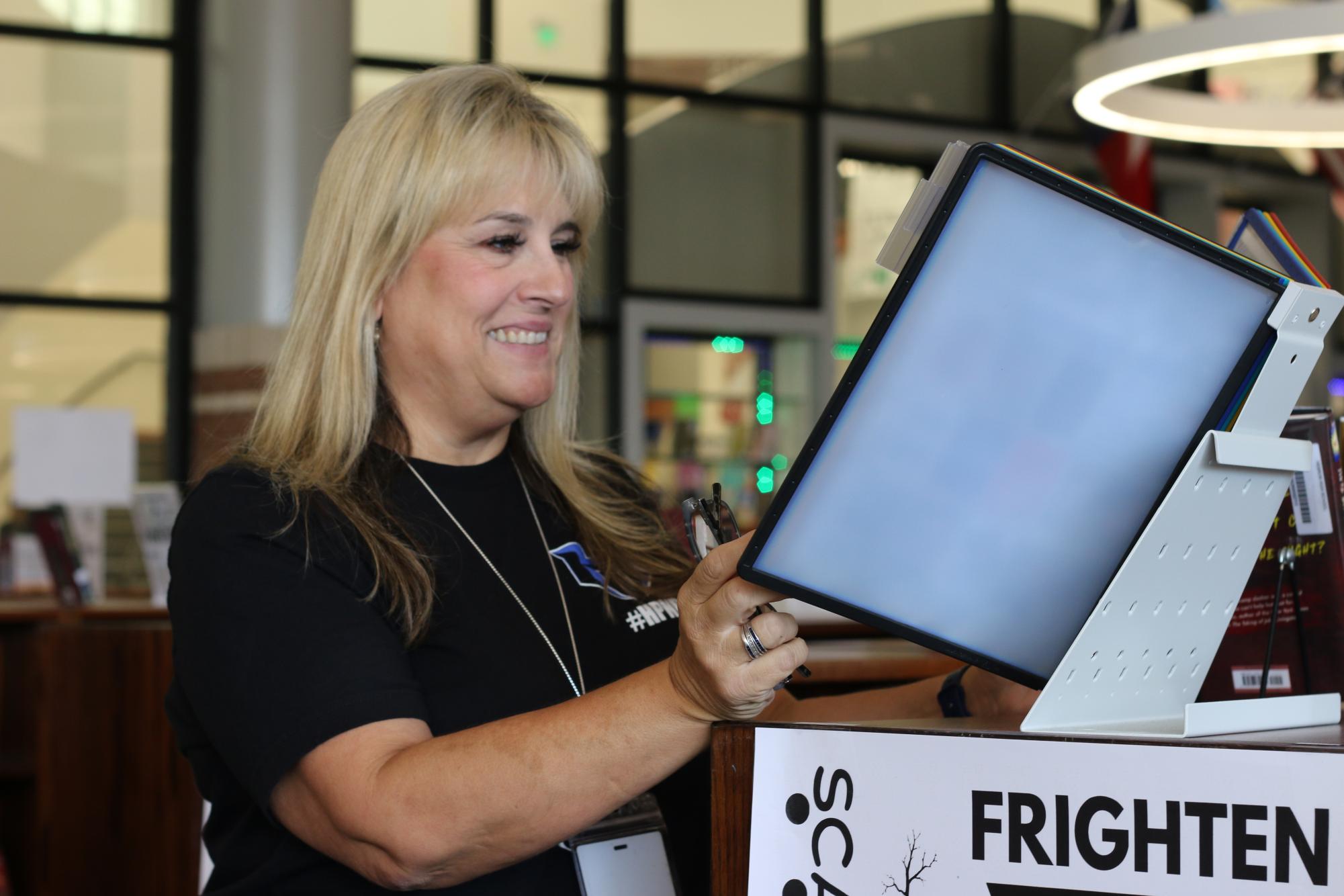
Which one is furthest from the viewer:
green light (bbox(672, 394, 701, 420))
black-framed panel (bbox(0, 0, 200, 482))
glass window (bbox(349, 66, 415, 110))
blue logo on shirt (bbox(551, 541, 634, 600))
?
green light (bbox(672, 394, 701, 420))

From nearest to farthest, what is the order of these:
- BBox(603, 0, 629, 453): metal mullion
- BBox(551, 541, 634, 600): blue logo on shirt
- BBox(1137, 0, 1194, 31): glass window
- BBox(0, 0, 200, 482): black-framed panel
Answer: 1. BBox(551, 541, 634, 600): blue logo on shirt
2. BBox(0, 0, 200, 482): black-framed panel
3. BBox(603, 0, 629, 453): metal mullion
4. BBox(1137, 0, 1194, 31): glass window

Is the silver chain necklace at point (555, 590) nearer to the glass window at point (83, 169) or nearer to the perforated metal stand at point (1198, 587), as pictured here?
the perforated metal stand at point (1198, 587)

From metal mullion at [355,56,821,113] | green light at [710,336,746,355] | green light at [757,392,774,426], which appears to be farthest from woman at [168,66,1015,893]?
green light at [757,392,774,426]

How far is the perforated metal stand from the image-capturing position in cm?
81

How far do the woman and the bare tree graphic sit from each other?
0.13 m

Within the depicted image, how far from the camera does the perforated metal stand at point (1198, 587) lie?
814 mm

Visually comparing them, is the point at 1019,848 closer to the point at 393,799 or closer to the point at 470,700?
the point at 393,799

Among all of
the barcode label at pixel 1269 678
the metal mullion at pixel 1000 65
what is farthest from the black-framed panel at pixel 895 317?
the metal mullion at pixel 1000 65

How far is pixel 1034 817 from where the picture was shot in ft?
2.58

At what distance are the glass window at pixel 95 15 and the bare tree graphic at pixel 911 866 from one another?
5988 millimetres

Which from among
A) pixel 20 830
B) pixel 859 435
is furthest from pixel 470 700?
pixel 20 830

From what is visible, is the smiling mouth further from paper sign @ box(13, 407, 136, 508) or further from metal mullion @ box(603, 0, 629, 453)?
metal mullion @ box(603, 0, 629, 453)

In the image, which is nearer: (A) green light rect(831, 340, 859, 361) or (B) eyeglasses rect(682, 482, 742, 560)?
(B) eyeglasses rect(682, 482, 742, 560)

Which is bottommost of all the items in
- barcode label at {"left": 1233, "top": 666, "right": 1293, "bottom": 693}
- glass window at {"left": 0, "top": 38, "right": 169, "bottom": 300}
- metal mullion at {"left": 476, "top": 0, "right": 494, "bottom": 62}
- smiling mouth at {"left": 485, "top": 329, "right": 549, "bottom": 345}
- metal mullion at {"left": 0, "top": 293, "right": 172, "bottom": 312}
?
barcode label at {"left": 1233, "top": 666, "right": 1293, "bottom": 693}
